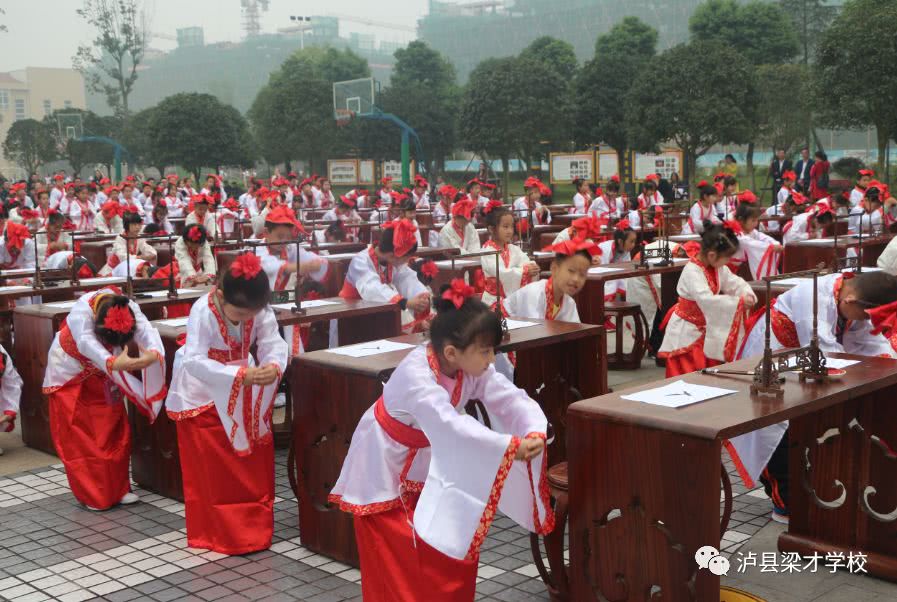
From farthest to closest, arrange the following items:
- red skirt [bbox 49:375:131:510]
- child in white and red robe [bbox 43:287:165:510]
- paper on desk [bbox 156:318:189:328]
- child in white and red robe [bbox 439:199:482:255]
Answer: child in white and red robe [bbox 439:199:482:255], paper on desk [bbox 156:318:189:328], red skirt [bbox 49:375:131:510], child in white and red robe [bbox 43:287:165:510]

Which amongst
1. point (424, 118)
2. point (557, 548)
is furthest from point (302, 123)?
point (557, 548)

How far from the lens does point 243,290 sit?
429cm

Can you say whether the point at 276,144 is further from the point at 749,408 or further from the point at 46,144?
the point at 749,408

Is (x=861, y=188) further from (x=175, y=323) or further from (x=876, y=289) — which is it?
(x=175, y=323)

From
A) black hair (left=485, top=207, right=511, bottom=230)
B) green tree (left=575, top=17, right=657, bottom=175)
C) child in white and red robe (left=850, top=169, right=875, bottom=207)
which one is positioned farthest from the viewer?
green tree (left=575, top=17, right=657, bottom=175)

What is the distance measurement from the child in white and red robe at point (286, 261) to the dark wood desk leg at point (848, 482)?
10.1 feet

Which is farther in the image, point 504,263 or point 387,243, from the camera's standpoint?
point 504,263

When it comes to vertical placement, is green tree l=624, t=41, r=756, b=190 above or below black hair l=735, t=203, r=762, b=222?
above

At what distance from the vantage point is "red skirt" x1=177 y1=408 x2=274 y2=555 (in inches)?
177

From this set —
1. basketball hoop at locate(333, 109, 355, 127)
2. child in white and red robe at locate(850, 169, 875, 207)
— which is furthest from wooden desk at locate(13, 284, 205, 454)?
basketball hoop at locate(333, 109, 355, 127)

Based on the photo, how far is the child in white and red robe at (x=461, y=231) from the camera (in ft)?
33.1

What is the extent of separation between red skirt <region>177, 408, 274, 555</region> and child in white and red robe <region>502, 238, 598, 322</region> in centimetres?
171

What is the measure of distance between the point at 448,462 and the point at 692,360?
3439mm

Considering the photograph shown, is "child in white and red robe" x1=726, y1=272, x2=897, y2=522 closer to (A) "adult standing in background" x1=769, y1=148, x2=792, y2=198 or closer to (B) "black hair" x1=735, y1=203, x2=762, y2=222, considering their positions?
(B) "black hair" x1=735, y1=203, x2=762, y2=222
